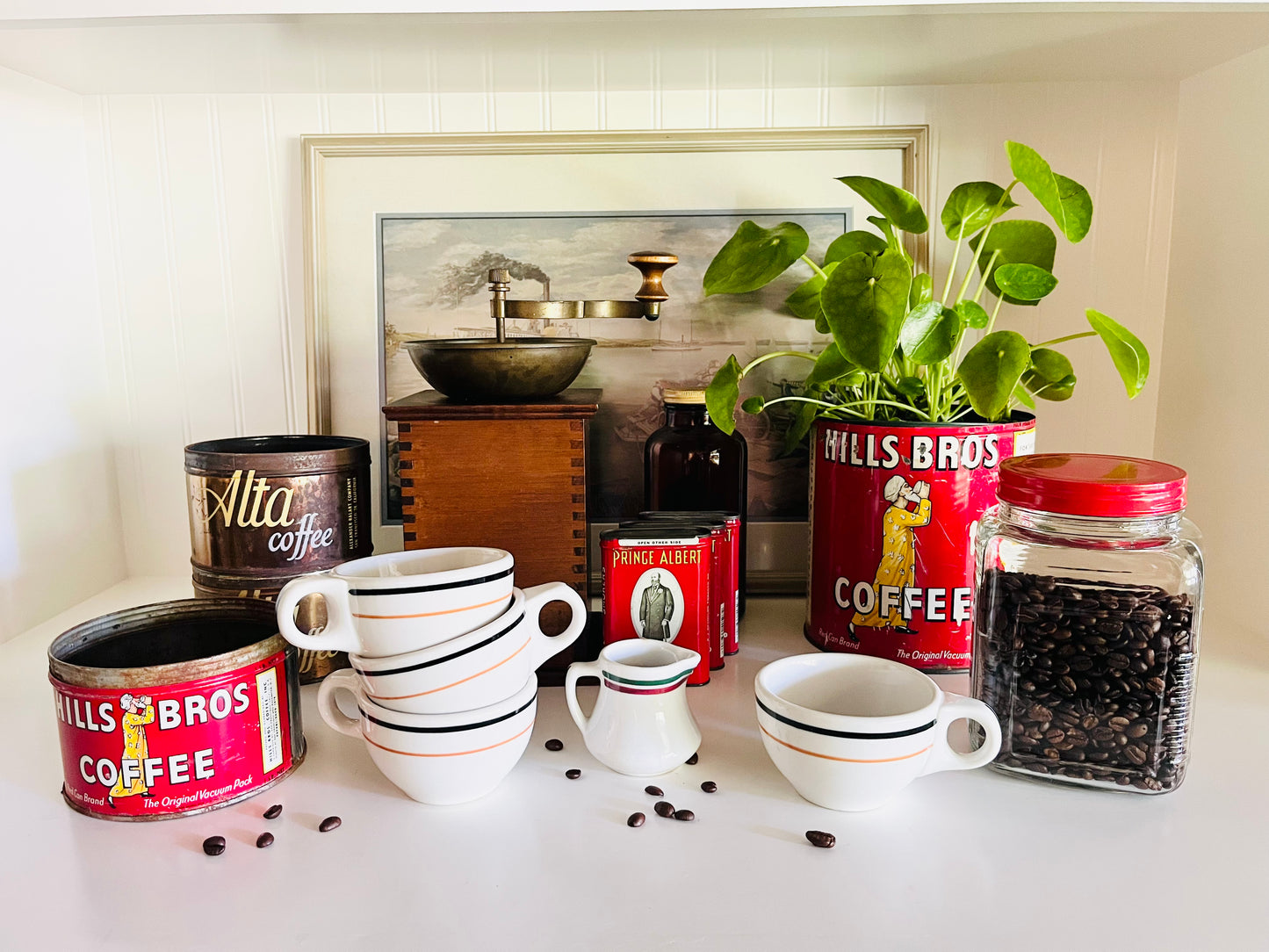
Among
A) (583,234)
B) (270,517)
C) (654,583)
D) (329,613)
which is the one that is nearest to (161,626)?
(270,517)

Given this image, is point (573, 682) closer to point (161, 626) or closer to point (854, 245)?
point (161, 626)

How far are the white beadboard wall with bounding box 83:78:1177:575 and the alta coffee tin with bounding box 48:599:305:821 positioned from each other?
55cm

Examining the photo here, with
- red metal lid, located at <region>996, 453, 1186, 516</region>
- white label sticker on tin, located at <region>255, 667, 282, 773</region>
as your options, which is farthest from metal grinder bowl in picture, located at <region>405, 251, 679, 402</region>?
red metal lid, located at <region>996, 453, 1186, 516</region>

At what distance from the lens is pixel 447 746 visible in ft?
2.11

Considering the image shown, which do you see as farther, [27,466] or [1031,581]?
[27,466]

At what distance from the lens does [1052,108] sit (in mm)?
1095

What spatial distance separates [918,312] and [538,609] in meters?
0.42

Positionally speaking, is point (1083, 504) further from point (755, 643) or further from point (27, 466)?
point (27, 466)

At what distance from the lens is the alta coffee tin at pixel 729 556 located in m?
0.94

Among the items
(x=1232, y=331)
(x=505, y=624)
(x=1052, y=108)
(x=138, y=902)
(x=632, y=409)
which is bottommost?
(x=138, y=902)

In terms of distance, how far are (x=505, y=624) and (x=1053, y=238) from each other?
0.70 m

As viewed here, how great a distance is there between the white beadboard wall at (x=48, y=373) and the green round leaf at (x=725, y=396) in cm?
78

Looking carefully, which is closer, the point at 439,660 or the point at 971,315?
the point at 439,660

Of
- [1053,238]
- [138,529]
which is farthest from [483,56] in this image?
[138,529]
